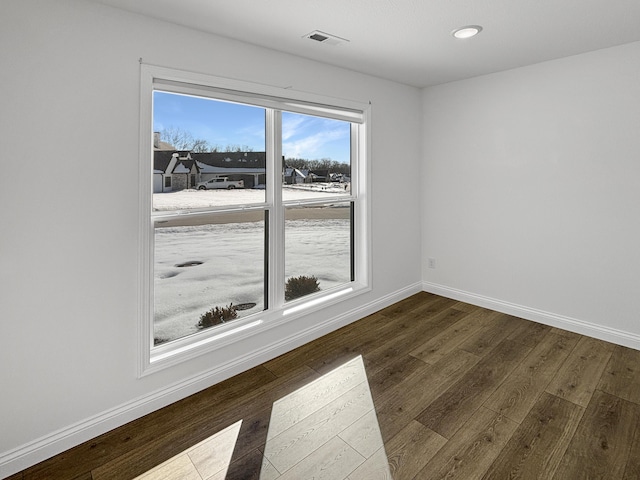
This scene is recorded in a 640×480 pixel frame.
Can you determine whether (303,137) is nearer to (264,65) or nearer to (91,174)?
(264,65)

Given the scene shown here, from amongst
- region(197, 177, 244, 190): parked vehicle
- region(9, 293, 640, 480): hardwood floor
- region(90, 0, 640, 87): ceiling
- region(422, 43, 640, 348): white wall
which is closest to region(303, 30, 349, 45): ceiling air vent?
region(90, 0, 640, 87): ceiling

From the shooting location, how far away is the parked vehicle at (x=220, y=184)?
8.23 ft

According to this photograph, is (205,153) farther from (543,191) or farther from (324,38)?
(543,191)

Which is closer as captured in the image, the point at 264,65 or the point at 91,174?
the point at 91,174

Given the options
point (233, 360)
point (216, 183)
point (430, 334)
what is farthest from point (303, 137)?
point (430, 334)

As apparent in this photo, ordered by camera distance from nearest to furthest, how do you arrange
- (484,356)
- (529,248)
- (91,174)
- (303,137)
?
(91,174)
(484,356)
(303,137)
(529,248)

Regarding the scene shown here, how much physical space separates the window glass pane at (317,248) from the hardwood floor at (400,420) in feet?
1.95

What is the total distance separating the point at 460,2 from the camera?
2049mm

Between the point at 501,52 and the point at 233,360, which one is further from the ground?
the point at 501,52

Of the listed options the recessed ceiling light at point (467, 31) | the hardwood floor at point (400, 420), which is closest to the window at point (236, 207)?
the hardwood floor at point (400, 420)

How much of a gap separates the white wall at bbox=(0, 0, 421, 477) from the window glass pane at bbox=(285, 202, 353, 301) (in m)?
1.18

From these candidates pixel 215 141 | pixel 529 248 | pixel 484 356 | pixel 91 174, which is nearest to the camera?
pixel 91 174

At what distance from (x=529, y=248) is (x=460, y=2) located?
2419 mm

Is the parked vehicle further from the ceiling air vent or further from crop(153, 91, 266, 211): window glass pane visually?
the ceiling air vent
